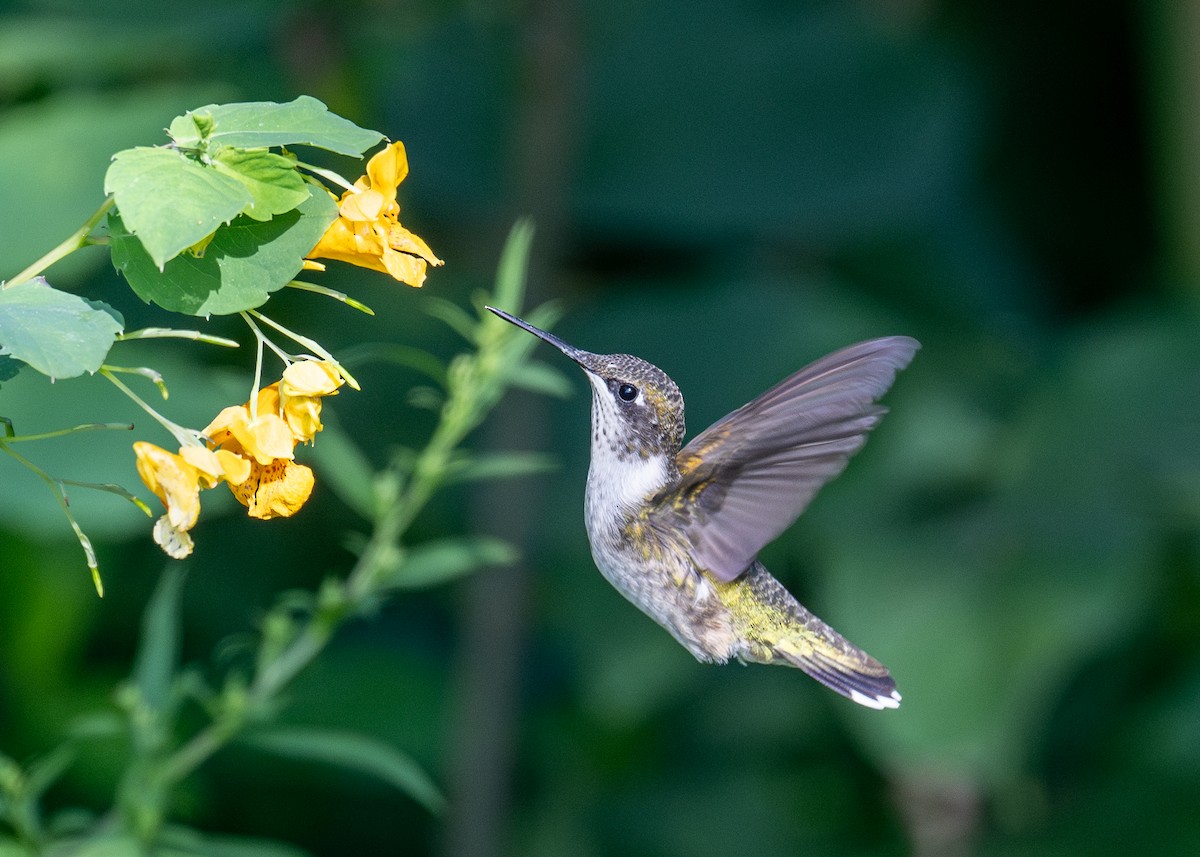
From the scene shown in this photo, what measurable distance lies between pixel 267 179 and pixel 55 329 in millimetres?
239

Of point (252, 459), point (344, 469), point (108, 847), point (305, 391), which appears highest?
point (305, 391)

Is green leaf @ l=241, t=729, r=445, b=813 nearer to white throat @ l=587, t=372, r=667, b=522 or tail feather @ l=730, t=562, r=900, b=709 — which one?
white throat @ l=587, t=372, r=667, b=522

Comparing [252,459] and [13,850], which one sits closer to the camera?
[252,459]

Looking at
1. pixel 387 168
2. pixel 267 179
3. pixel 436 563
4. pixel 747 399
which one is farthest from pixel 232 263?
pixel 747 399

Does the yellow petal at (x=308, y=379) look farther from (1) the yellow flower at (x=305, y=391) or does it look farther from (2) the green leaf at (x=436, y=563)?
(2) the green leaf at (x=436, y=563)

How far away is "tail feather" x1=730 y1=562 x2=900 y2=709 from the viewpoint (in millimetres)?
2332

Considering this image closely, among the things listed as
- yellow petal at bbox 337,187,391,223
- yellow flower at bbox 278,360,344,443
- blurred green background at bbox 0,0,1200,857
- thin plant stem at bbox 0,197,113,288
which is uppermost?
yellow petal at bbox 337,187,391,223

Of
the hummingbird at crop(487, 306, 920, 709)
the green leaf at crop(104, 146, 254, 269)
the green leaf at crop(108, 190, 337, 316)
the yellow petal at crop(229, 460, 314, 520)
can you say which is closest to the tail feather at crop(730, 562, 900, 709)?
the hummingbird at crop(487, 306, 920, 709)

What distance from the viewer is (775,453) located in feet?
6.88

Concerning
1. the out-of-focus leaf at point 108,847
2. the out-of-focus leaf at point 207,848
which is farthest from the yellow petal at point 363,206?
the out-of-focus leaf at point 207,848

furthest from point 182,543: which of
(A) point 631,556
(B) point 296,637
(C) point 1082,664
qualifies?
(C) point 1082,664

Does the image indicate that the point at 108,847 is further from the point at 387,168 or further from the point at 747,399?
the point at 747,399

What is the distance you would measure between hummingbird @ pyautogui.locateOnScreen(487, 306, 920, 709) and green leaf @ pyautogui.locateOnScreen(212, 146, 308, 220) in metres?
0.70

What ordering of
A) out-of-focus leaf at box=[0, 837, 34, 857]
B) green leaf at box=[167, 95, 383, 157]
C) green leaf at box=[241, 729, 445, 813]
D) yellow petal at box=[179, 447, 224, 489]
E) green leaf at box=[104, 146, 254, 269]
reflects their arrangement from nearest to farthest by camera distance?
green leaf at box=[104, 146, 254, 269] < green leaf at box=[167, 95, 383, 157] < yellow petal at box=[179, 447, 224, 489] < out-of-focus leaf at box=[0, 837, 34, 857] < green leaf at box=[241, 729, 445, 813]
